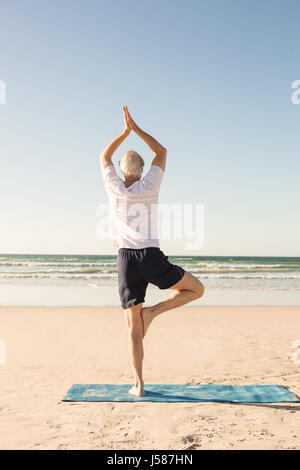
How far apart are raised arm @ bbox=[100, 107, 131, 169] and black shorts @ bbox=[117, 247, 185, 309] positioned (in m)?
0.77

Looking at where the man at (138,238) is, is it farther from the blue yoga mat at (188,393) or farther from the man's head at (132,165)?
the blue yoga mat at (188,393)

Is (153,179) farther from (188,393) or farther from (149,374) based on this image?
(149,374)

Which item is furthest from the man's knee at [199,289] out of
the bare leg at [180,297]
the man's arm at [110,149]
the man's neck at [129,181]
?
the man's arm at [110,149]

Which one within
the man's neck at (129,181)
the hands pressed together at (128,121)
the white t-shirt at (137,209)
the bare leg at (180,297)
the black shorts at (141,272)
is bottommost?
the bare leg at (180,297)

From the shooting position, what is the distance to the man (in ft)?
11.9

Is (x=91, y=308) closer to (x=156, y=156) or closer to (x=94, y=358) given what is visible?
(x=94, y=358)

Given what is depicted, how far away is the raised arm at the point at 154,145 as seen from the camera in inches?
148

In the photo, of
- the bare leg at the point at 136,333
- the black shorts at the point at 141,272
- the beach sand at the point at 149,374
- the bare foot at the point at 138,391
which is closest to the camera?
the beach sand at the point at 149,374

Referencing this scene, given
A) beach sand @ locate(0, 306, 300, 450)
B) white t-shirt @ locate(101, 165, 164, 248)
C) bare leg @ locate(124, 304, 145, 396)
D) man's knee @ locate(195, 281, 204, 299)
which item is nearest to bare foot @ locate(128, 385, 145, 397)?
bare leg @ locate(124, 304, 145, 396)

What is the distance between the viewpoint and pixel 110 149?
3.82 meters

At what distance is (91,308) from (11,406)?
291 inches

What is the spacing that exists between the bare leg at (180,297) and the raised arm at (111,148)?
1174mm

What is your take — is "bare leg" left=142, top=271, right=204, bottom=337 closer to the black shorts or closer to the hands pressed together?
the black shorts
